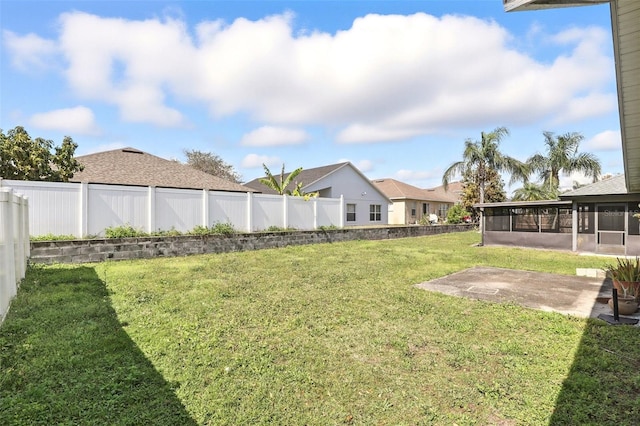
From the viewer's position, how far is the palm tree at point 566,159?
27.7 m

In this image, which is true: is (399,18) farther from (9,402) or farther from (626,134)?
(9,402)

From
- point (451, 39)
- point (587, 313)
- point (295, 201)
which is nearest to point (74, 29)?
point (295, 201)

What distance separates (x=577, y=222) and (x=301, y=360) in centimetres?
1731

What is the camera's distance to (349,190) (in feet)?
100

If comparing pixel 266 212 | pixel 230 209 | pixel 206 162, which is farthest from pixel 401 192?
pixel 230 209

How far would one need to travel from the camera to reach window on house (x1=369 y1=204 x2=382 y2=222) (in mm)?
31766

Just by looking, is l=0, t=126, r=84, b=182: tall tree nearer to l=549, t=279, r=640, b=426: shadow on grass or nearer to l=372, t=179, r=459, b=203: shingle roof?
l=549, t=279, r=640, b=426: shadow on grass

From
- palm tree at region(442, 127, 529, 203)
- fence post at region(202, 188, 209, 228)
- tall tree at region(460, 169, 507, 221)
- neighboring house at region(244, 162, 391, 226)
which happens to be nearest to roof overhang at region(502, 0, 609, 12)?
fence post at region(202, 188, 209, 228)

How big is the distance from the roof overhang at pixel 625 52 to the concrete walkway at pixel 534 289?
2925mm

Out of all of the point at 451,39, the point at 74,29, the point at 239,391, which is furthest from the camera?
the point at 74,29

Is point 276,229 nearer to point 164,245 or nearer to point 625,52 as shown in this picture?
point 164,245

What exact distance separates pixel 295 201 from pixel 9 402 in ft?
48.0

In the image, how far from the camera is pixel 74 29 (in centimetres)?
1105

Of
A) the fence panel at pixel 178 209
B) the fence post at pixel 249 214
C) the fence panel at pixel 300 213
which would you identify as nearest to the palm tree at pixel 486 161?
the fence panel at pixel 300 213
